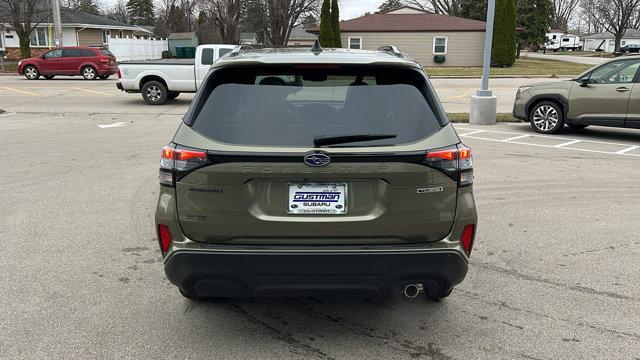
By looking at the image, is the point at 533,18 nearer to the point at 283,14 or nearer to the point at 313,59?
the point at 283,14


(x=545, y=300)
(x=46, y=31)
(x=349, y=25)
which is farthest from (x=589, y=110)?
(x=46, y=31)

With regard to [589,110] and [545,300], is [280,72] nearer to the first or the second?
[545,300]

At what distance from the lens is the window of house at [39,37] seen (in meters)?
48.4

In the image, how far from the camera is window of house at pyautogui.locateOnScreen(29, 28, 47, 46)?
4838 centimetres

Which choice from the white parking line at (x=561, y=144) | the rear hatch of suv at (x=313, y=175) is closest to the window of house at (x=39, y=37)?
the white parking line at (x=561, y=144)

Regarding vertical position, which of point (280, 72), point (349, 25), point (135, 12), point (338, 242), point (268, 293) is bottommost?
point (268, 293)

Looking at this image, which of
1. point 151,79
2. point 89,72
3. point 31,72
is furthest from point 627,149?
point 31,72

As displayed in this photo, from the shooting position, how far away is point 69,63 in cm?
2750

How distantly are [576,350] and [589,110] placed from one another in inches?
352

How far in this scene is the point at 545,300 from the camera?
4039mm

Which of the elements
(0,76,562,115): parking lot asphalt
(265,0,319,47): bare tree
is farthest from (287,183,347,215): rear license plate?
(265,0,319,47): bare tree

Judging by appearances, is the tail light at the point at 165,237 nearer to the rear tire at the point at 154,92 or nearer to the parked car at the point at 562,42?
the rear tire at the point at 154,92

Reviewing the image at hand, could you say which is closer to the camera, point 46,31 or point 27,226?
point 27,226

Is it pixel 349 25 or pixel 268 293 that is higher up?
pixel 349 25
